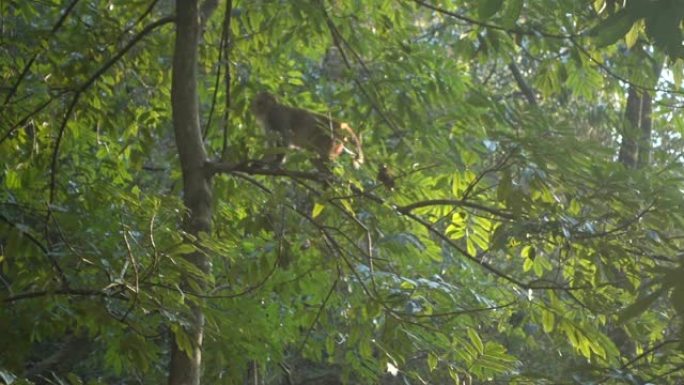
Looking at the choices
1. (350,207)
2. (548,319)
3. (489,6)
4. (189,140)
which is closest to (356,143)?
(350,207)

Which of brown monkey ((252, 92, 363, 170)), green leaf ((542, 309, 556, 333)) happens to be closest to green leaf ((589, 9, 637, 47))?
green leaf ((542, 309, 556, 333))

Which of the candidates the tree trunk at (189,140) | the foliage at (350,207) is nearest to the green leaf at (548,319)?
the foliage at (350,207)

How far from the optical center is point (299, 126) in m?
4.86

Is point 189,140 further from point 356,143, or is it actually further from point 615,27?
point 615,27

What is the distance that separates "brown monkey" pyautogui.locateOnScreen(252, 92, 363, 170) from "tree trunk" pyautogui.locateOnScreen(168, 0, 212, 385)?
556 millimetres

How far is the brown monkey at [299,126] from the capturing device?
14.5 ft

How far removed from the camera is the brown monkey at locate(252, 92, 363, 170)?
4410mm

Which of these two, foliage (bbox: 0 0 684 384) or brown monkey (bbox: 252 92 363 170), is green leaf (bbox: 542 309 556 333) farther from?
brown monkey (bbox: 252 92 363 170)

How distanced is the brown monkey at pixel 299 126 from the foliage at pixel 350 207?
127mm

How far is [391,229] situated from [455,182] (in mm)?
405

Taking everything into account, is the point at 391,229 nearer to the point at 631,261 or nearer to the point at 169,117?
the point at 631,261

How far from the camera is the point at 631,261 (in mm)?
3262

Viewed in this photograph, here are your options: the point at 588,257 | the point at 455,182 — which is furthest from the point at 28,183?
the point at 588,257

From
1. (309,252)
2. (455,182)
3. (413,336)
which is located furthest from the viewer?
(309,252)
